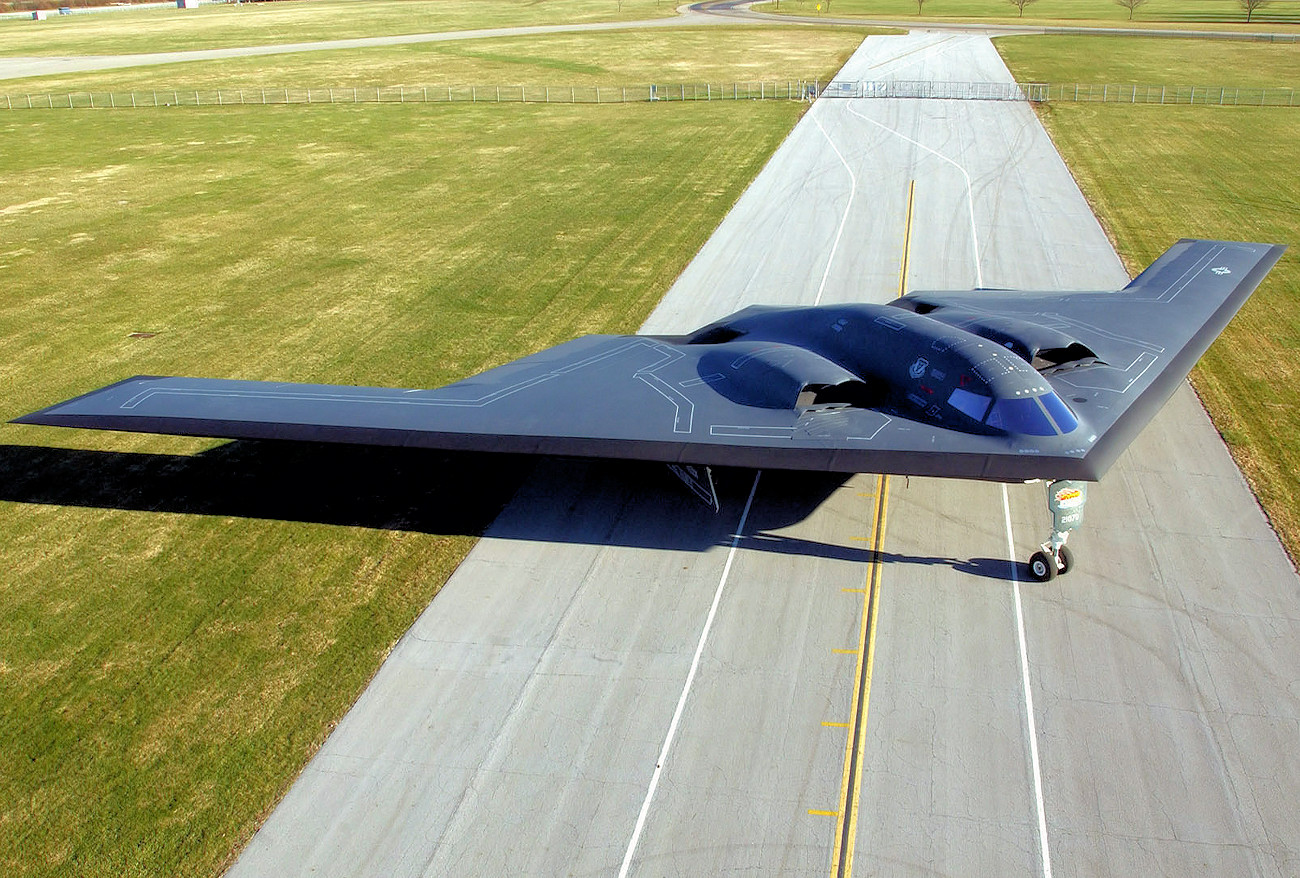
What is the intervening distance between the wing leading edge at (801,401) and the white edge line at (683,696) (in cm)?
173

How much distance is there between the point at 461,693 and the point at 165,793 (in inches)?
132

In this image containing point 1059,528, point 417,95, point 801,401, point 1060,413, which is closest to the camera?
point 1059,528

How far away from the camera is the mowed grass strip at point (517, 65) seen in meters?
63.7

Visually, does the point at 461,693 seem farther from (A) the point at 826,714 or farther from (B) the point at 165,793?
(A) the point at 826,714

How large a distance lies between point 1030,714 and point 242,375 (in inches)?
673

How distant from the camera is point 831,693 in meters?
11.5

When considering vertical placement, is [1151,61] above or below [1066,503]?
above

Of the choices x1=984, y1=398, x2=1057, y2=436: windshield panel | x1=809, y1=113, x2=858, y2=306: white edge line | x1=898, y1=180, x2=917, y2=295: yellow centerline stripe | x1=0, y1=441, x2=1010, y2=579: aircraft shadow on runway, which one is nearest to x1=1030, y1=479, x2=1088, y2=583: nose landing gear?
x1=0, y1=441, x2=1010, y2=579: aircraft shadow on runway

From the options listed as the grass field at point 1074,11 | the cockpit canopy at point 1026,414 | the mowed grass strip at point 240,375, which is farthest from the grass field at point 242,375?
the grass field at point 1074,11

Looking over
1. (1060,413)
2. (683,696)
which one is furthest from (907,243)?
(683,696)

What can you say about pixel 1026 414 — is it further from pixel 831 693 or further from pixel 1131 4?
pixel 1131 4

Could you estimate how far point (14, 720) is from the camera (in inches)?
448

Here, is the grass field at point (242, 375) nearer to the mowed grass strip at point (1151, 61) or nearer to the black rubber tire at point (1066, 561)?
the black rubber tire at point (1066, 561)

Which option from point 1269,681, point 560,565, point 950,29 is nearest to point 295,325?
point 560,565
